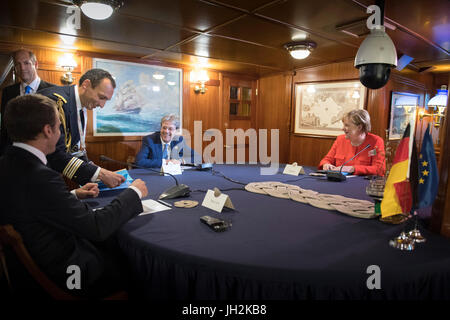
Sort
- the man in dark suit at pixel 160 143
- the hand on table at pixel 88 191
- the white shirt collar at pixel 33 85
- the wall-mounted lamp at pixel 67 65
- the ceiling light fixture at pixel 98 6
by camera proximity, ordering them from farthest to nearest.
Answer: the wall-mounted lamp at pixel 67 65
the man in dark suit at pixel 160 143
the white shirt collar at pixel 33 85
the ceiling light fixture at pixel 98 6
the hand on table at pixel 88 191

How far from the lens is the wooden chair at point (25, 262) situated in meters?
0.99

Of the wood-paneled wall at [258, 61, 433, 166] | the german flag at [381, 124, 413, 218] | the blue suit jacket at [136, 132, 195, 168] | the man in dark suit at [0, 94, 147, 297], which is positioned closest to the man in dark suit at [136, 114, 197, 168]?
the blue suit jacket at [136, 132, 195, 168]

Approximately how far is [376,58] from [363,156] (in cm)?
143

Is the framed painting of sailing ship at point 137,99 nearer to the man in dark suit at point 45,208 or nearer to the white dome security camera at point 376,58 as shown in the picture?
the man in dark suit at point 45,208

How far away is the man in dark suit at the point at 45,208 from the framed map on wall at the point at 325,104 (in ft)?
13.5

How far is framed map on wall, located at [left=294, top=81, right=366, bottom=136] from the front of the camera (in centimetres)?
444

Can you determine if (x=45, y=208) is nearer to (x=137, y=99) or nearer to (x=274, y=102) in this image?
(x=137, y=99)

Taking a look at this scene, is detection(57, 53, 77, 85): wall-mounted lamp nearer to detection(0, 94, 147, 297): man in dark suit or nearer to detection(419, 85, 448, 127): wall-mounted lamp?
detection(0, 94, 147, 297): man in dark suit

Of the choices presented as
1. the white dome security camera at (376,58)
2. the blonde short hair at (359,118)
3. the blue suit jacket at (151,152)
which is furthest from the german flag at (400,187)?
the blue suit jacket at (151,152)

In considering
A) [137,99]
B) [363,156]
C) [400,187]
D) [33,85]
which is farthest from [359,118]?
[137,99]

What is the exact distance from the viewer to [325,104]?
15.8ft

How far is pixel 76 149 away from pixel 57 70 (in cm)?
241

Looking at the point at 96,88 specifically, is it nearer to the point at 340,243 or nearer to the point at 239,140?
the point at 340,243

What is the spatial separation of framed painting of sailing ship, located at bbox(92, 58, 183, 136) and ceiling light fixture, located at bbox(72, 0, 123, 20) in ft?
7.19
